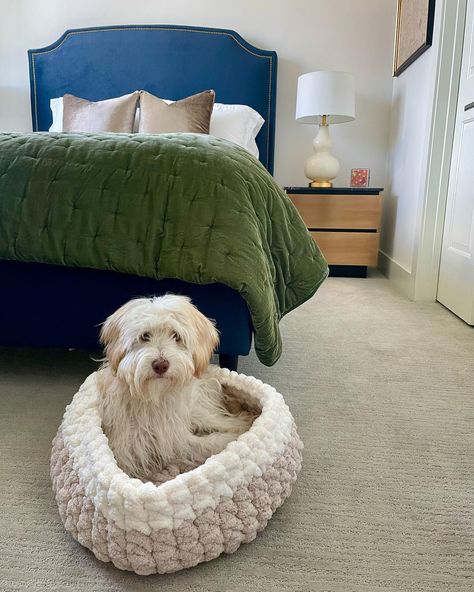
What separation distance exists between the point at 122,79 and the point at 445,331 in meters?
2.59

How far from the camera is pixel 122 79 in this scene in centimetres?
340

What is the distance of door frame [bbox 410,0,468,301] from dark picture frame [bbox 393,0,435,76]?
0.38 ft

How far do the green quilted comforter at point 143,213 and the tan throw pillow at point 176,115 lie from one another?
1.34 meters

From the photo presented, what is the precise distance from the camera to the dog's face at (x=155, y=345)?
93 centimetres

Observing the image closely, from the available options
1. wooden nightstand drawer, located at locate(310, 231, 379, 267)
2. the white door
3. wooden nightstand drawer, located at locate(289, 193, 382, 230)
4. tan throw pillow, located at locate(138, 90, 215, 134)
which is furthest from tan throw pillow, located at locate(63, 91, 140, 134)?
the white door

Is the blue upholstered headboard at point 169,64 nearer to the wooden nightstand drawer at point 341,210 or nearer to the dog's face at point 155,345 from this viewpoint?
the wooden nightstand drawer at point 341,210

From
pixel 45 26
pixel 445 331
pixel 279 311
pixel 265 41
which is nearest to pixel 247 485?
pixel 279 311

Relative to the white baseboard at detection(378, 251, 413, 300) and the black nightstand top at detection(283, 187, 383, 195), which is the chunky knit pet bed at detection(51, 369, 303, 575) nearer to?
the white baseboard at detection(378, 251, 413, 300)

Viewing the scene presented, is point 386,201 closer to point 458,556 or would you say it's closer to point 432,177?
point 432,177

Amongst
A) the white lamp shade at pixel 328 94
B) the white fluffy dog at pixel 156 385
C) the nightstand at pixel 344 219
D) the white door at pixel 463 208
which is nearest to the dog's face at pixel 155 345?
the white fluffy dog at pixel 156 385

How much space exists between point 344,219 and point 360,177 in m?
0.45

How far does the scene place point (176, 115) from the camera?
2.79 meters

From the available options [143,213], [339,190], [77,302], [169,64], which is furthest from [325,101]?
[77,302]

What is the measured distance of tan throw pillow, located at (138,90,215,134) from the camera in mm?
2752
